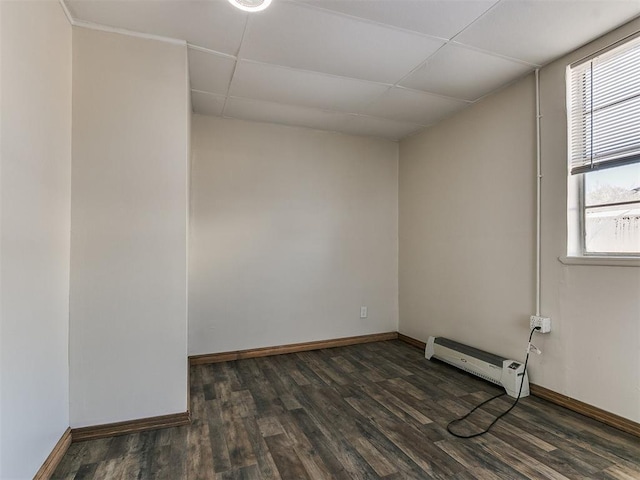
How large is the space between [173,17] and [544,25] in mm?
2127

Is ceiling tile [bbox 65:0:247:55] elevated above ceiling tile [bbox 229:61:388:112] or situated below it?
above

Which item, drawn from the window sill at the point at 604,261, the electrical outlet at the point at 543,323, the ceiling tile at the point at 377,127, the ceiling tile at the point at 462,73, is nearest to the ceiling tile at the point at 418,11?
the ceiling tile at the point at 462,73

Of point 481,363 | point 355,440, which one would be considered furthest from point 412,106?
point 355,440

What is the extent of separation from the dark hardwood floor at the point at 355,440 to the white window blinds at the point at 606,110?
1667 mm

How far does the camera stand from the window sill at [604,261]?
1.93 meters

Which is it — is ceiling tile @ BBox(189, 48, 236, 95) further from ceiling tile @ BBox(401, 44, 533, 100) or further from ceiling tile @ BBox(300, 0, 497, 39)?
ceiling tile @ BBox(401, 44, 533, 100)

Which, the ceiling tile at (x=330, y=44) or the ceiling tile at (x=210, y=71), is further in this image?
the ceiling tile at (x=210, y=71)

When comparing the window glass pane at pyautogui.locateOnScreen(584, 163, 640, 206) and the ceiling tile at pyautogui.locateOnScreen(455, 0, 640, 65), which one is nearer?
the ceiling tile at pyautogui.locateOnScreen(455, 0, 640, 65)

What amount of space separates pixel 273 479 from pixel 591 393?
2.04 metres

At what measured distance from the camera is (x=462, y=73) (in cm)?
246

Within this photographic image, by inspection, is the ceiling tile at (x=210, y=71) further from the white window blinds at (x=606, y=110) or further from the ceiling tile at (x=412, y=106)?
the white window blinds at (x=606, y=110)

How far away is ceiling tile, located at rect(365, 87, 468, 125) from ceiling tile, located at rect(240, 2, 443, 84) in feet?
1.23

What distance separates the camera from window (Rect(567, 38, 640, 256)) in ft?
6.49

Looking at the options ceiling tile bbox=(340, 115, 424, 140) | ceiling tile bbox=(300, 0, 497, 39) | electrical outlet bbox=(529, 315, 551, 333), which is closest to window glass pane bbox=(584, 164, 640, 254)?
electrical outlet bbox=(529, 315, 551, 333)
